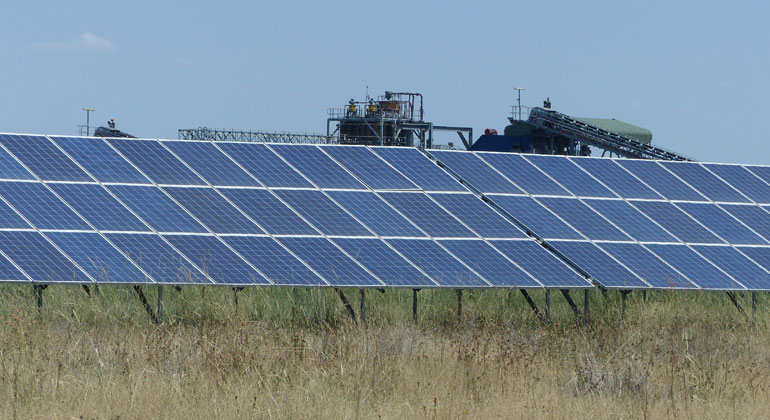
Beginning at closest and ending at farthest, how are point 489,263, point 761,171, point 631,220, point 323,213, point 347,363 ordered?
point 347,363 < point 489,263 < point 323,213 < point 631,220 < point 761,171

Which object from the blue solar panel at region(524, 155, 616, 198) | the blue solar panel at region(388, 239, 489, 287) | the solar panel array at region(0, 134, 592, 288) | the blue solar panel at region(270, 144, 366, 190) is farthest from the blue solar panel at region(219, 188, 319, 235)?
the blue solar panel at region(524, 155, 616, 198)

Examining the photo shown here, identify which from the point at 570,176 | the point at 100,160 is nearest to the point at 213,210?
the point at 100,160

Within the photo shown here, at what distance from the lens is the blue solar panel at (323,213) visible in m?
19.6

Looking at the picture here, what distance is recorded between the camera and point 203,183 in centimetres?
2070

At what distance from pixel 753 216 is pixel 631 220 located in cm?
346

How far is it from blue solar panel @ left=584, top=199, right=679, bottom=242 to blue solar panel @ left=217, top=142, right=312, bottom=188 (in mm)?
6285

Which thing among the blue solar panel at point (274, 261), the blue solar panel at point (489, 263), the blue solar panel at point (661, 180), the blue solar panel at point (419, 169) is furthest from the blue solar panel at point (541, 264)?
the blue solar panel at point (661, 180)

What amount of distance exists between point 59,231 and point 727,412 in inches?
435

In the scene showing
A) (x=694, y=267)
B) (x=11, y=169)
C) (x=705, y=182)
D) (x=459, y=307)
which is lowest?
(x=459, y=307)

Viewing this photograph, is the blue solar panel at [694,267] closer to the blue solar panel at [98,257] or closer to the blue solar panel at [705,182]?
the blue solar panel at [705,182]

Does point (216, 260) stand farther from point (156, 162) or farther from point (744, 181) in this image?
point (744, 181)

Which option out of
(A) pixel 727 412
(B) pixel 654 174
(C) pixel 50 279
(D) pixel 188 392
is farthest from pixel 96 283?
(B) pixel 654 174

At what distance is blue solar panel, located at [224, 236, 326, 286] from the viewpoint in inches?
690

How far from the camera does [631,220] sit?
885 inches
